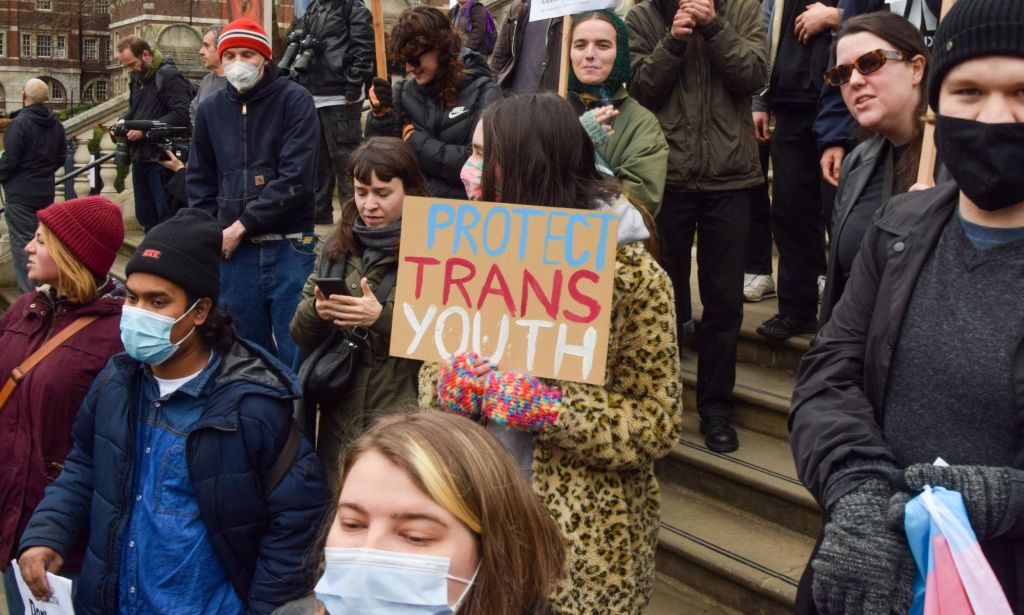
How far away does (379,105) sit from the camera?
541 cm

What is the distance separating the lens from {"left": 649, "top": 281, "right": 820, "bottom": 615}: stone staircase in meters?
3.87

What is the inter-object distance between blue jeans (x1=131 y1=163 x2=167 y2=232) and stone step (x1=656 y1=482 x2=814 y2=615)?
18.5ft

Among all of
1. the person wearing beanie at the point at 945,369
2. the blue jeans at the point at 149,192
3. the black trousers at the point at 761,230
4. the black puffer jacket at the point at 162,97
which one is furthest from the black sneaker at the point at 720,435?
the black puffer jacket at the point at 162,97

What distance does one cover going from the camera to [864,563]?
175 cm

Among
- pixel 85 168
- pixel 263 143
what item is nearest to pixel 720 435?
pixel 263 143

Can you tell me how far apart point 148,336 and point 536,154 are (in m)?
1.27

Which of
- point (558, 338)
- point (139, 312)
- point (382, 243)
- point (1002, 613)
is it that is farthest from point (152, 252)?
point (1002, 613)

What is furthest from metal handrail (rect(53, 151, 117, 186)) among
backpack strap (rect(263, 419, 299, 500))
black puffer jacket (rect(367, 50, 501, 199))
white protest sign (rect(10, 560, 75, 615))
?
backpack strap (rect(263, 419, 299, 500))

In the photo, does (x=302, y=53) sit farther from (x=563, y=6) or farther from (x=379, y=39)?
(x=563, y=6)

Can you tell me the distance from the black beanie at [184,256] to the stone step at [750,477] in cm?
229

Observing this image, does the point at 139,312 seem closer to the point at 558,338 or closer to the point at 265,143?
the point at 558,338

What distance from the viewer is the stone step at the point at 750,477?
4078 mm

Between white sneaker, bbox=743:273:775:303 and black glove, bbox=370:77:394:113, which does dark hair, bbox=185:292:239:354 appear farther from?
white sneaker, bbox=743:273:775:303

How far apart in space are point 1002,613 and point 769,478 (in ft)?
8.33
